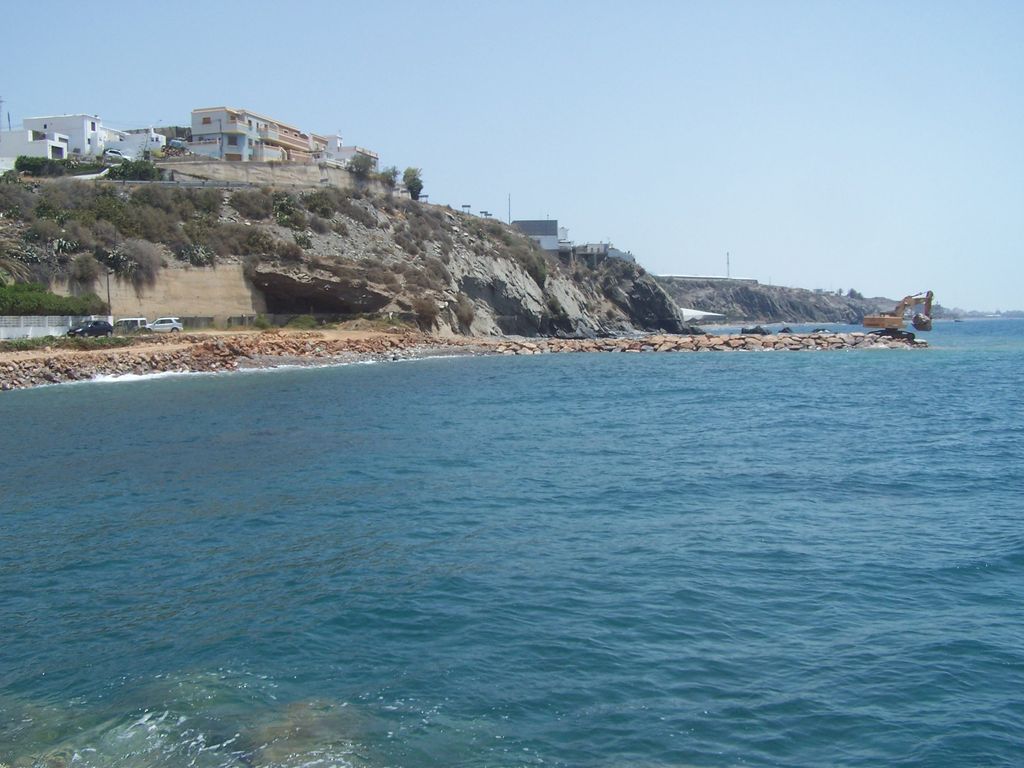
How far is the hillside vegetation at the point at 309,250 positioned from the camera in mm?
53469

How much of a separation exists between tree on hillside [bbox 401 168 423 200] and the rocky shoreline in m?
27.9

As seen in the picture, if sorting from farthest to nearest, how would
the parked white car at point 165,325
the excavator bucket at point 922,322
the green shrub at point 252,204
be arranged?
1. the excavator bucket at point 922,322
2. the green shrub at point 252,204
3. the parked white car at point 165,325

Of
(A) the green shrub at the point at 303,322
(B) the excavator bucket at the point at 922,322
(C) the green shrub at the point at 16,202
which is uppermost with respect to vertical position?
(C) the green shrub at the point at 16,202

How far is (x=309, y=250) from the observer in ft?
208

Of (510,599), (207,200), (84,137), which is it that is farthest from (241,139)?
(510,599)

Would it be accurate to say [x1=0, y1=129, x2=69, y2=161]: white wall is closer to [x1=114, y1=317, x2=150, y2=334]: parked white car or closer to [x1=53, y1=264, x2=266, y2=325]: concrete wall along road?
[x1=53, y1=264, x2=266, y2=325]: concrete wall along road

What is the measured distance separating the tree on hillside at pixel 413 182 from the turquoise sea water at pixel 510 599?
73256 millimetres

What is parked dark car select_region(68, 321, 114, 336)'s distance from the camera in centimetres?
4622

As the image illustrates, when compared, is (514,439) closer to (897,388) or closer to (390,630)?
(390,630)

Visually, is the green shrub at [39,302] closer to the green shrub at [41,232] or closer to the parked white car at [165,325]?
the parked white car at [165,325]

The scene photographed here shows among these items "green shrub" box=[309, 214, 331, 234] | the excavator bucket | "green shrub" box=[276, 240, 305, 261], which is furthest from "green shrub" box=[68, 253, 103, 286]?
the excavator bucket

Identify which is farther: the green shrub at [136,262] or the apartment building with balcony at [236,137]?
the apartment building with balcony at [236,137]

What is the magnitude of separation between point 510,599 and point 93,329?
42.4 metres

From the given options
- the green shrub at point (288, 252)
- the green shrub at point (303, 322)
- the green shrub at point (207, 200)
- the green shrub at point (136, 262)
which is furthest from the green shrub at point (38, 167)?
the green shrub at point (303, 322)
